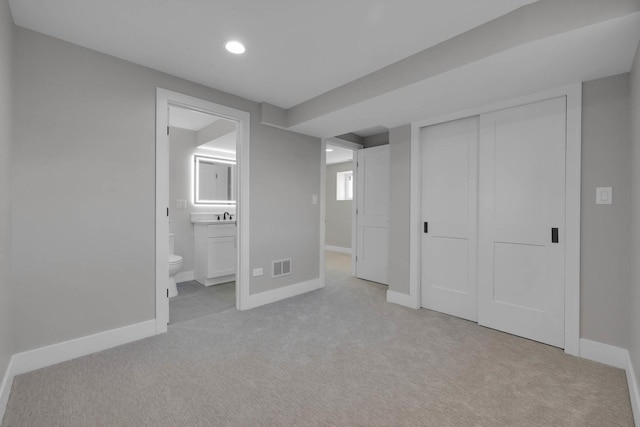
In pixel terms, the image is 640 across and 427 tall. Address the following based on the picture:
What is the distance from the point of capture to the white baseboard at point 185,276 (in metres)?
4.45

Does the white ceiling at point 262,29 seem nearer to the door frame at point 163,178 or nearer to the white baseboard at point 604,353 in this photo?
the door frame at point 163,178

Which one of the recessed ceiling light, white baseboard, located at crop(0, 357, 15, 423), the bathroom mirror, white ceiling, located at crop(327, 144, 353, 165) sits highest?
white ceiling, located at crop(327, 144, 353, 165)

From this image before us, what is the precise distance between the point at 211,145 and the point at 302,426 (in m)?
4.29

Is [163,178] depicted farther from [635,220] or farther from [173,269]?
[635,220]

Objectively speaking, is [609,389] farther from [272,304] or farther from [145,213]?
[145,213]

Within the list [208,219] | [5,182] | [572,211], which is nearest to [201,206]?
[208,219]

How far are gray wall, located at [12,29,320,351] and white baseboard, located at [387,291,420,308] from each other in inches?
102

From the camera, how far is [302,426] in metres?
1.50

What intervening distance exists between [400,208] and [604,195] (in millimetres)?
1787

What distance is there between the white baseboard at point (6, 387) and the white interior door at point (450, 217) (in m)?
3.46

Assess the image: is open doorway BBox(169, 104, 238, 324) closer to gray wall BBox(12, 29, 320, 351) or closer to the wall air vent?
the wall air vent

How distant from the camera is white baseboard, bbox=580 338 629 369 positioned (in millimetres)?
2074

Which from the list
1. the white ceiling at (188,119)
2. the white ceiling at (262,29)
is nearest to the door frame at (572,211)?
the white ceiling at (262,29)

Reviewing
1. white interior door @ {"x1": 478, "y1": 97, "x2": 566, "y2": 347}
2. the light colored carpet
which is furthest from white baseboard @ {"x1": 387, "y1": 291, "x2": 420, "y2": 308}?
white interior door @ {"x1": 478, "y1": 97, "x2": 566, "y2": 347}
